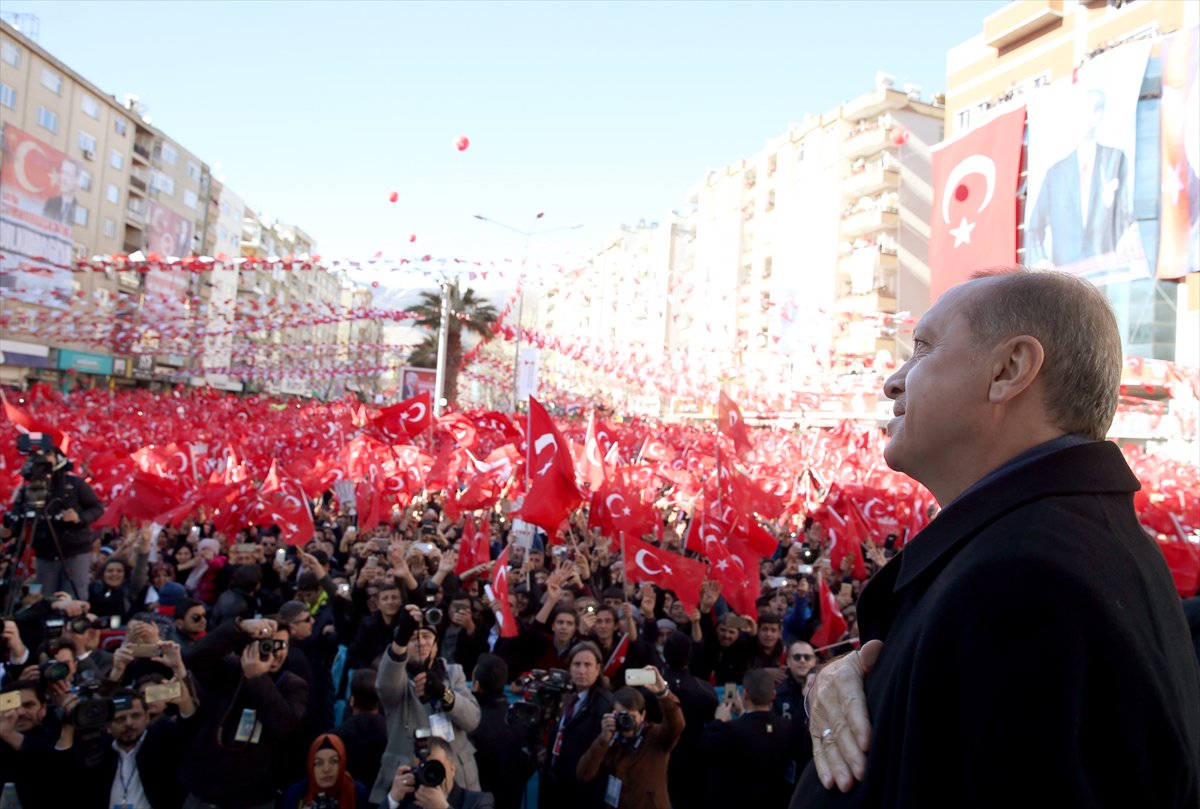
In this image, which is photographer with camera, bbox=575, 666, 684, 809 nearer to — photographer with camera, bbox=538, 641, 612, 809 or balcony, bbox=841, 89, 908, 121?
photographer with camera, bbox=538, 641, 612, 809

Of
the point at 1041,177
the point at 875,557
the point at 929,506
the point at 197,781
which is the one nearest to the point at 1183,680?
the point at 197,781

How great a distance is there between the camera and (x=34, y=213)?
139 ft

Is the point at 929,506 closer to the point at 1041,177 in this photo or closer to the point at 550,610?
the point at 550,610

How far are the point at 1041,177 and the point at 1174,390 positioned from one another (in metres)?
8.06

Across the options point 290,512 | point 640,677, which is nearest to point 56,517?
point 290,512

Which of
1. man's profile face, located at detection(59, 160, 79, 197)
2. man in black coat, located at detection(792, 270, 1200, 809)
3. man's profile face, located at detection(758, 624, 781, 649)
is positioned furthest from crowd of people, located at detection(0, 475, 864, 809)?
man's profile face, located at detection(59, 160, 79, 197)

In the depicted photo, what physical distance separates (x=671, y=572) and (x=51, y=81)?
168 ft

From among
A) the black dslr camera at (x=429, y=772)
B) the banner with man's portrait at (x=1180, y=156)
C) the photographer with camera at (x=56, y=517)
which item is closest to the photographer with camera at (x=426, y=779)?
the black dslr camera at (x=429, y=772)

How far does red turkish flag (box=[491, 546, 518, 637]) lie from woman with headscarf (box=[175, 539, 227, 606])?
3665 millimetres

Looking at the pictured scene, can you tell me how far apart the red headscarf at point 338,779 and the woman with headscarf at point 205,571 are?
5008 millimetres

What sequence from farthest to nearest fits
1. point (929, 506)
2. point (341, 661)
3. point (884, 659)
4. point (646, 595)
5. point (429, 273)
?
point (429, 273) < point (929, 506) < point (646, 595) < point (341, 661) < point (884, 659)

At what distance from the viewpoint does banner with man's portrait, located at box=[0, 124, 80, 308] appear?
4047 centimetres

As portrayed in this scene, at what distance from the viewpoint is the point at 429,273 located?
21438 millimetres

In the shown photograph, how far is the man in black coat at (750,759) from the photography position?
16.6 feet
